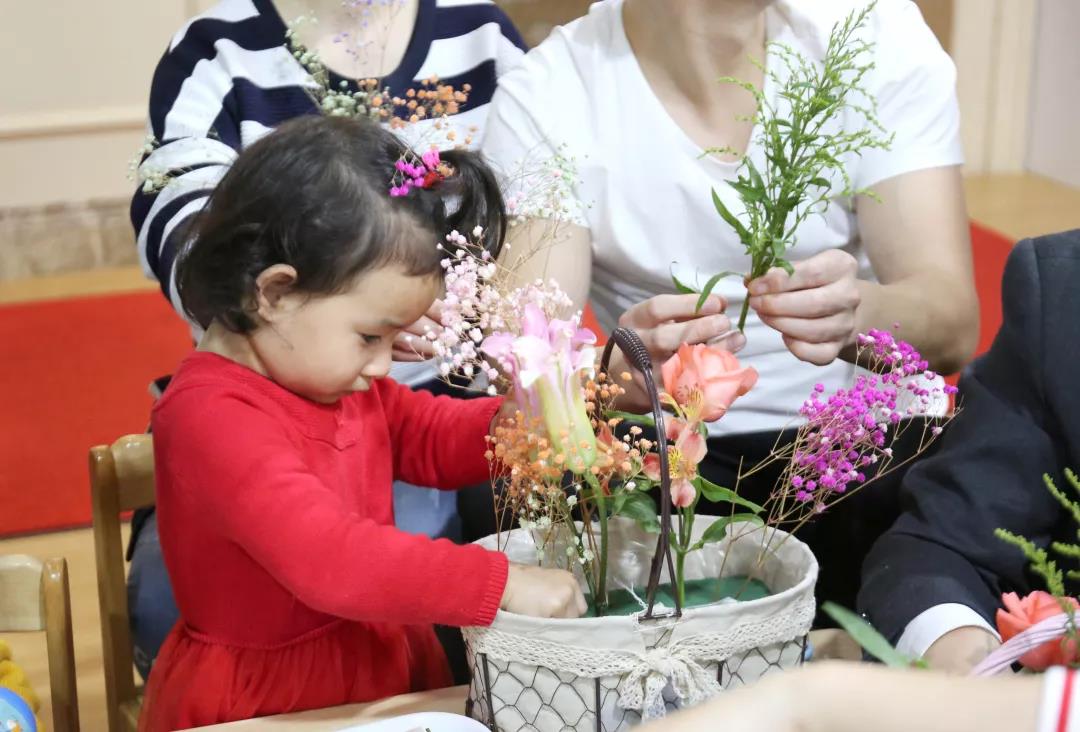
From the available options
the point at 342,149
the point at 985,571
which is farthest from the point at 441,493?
the point at 985,571

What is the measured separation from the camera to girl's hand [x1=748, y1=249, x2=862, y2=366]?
1389 millimetres

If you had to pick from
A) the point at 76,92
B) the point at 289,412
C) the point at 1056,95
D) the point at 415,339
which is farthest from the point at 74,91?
the point at 1056,95

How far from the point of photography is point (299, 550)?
1.16m

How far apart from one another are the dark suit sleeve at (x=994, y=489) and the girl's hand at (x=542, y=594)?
12.0 inches

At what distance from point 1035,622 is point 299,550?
60cm

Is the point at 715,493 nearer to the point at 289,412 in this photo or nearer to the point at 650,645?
the point at 650,645

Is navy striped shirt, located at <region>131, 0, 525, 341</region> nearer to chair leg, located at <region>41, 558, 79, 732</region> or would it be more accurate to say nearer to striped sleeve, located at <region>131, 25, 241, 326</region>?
striped sleeve, located at <region>131, 25, 241, 326</region>

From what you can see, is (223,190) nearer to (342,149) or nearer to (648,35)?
(342,149)

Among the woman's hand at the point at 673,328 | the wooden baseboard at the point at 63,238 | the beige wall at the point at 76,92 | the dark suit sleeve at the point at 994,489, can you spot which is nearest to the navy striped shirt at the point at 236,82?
the woman's hand at the point at 673,328

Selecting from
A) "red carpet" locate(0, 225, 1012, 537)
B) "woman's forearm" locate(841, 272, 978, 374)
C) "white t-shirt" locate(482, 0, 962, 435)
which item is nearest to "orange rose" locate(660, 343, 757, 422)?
"woman's forearm" locate(841, 272, 978, 374)

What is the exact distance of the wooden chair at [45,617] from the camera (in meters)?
1.40

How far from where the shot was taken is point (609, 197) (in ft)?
5.77

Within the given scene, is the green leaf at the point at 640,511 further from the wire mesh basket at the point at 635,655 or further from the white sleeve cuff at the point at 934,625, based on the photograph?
the white sleeve cuff at the point at 934,625

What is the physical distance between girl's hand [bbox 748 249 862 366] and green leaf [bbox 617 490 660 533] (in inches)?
13.7
